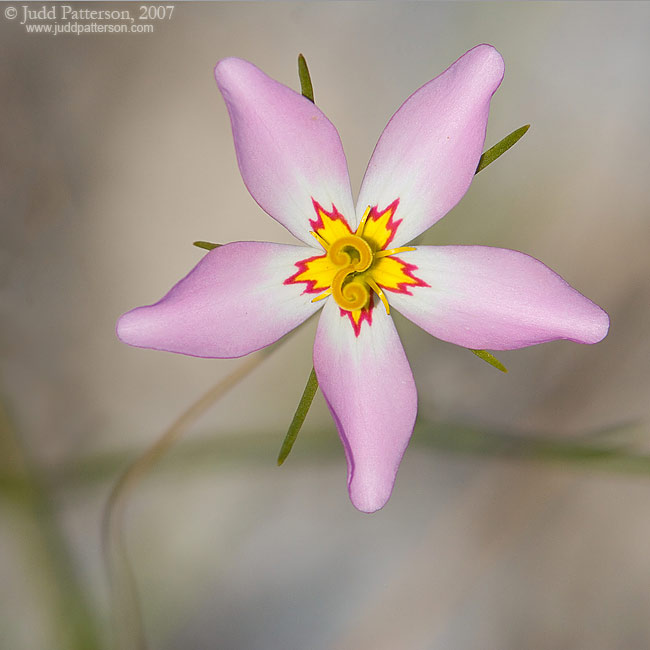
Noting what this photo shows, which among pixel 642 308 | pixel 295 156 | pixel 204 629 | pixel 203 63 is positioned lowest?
pixel 204 629

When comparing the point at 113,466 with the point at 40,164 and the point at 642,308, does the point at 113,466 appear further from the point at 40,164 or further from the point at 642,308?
the point at 642,308

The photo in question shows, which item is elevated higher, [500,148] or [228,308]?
[500,148]

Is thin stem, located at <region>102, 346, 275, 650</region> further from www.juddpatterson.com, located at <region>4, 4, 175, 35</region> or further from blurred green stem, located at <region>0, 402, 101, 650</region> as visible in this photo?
www.juddpatterson.com, located at <region>4, 4, 175, 35</region>

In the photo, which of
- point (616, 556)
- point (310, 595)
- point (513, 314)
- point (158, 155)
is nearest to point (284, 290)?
point (513, 314)

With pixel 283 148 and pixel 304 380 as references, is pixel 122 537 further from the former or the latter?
pixel 283 148

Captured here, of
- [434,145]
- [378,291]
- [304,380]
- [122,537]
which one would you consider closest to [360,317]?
[378,291]

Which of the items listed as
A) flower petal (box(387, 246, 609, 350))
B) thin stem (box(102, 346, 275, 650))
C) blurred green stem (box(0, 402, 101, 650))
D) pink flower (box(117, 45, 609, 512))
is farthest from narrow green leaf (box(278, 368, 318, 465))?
blurred green stem (box(0, 402, 101, 650))

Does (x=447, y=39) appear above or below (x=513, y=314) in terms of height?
above

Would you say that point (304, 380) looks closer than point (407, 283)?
No
